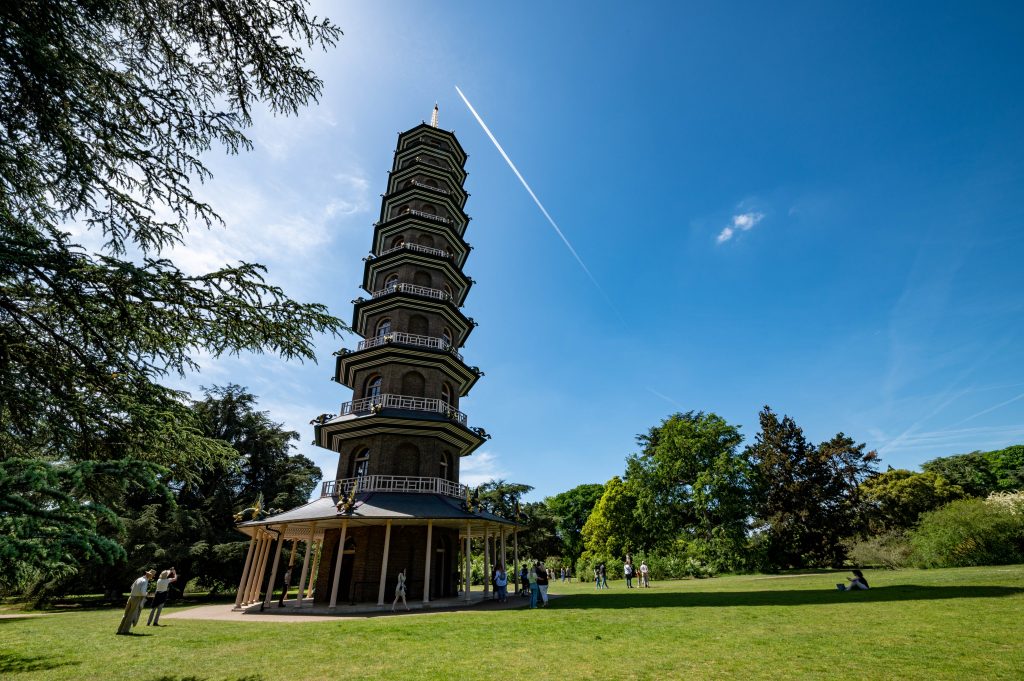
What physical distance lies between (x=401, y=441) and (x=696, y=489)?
2398cm

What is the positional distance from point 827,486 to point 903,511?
52.2ft

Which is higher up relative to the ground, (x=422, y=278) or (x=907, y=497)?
(x=422, y=278)

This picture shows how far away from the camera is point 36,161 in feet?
20.9

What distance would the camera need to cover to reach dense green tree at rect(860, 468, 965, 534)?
42.2 m

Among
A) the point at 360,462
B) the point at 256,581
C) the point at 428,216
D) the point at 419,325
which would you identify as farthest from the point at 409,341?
the point at 256,581

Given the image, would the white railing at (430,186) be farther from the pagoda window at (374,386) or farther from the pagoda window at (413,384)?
the pagoda window at (374,386)

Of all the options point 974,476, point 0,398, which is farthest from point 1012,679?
point 974,476

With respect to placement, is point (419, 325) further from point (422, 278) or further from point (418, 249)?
point (418, 249)

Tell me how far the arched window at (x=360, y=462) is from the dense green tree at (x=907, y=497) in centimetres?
4333

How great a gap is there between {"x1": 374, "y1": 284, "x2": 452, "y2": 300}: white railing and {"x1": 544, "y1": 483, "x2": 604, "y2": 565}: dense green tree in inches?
1424

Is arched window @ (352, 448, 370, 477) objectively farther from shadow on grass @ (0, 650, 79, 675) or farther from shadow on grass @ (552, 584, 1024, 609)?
shadow on grass @ (0, 650, 79, 675)

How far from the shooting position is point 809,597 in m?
14.6

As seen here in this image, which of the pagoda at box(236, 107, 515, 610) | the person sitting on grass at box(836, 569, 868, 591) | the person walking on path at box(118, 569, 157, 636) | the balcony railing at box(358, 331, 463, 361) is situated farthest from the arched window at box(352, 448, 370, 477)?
the person sitting on grass at box(836, 569, 868, 591)

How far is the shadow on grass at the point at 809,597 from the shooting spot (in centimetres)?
1289
